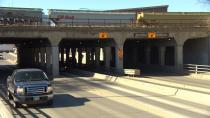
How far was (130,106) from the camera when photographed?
69.4 ft

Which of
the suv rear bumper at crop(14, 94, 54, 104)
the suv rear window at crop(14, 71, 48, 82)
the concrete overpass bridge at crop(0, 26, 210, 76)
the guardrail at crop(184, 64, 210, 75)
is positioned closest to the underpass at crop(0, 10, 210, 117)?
the concrete overpass bridge at crop(0, 26, 210, 76)

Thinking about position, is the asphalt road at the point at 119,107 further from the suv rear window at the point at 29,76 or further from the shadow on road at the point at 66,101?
the suv rear window at the point at 29,76

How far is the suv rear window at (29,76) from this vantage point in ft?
72.4

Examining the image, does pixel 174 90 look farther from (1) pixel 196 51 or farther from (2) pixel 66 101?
(1) pixel 196 51

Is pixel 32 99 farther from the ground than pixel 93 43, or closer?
closer

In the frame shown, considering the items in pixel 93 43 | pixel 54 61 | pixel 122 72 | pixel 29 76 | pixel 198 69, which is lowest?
pixel 122 72

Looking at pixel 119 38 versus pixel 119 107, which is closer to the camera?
pixel 119 107

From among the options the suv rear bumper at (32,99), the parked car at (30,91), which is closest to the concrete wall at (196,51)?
the parked car at (30,91)

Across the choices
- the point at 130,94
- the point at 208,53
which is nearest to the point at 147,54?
the point at 208,53

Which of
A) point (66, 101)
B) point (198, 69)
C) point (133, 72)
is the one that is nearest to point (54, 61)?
A: point (133, 72)

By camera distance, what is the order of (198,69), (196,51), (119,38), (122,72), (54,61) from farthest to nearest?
(196,51)
(119,38)
(122,72)
(198,69)
(54,61)

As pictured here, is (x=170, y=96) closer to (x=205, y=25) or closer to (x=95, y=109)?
(x=95, y=109)

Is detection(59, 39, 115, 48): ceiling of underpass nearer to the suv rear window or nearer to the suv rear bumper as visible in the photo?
the suv rear window

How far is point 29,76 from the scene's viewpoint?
73.3ft
